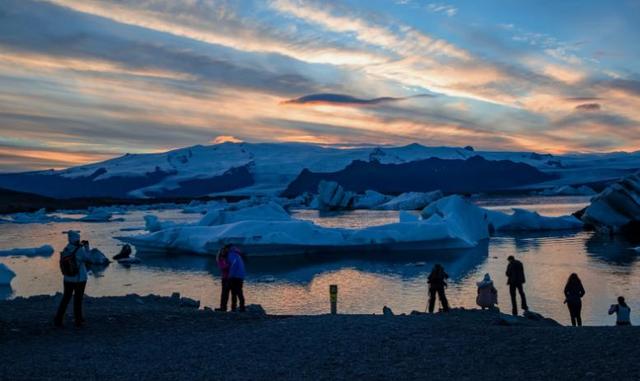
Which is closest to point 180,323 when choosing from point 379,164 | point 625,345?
point 625,345

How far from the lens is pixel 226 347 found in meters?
6.95

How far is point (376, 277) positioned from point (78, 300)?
35.7 feet

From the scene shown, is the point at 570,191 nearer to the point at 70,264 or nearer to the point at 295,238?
the point at 295,238

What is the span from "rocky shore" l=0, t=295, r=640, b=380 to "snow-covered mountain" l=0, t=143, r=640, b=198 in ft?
385

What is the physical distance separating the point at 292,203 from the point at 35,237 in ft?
134

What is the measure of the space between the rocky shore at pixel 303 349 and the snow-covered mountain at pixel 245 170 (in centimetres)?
11735

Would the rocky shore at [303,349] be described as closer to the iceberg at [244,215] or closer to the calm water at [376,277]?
the calm water at [376,277]

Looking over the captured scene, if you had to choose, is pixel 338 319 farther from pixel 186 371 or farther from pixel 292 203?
pixel 292 203

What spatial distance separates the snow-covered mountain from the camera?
451ft

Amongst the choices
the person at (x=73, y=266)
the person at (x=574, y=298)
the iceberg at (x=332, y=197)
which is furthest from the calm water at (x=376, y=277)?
the iceberg at (x=332, y=197)

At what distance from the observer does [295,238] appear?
2347 cm

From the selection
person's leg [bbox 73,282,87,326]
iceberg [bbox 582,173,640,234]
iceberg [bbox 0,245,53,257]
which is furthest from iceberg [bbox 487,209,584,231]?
person's leg [bbox 73,282,87,326]

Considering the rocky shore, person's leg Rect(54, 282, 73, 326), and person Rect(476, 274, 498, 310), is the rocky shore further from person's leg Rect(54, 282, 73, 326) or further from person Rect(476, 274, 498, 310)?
person Rect(476, 274, 498, 310)

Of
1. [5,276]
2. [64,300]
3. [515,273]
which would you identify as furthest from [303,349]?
[5,276]
